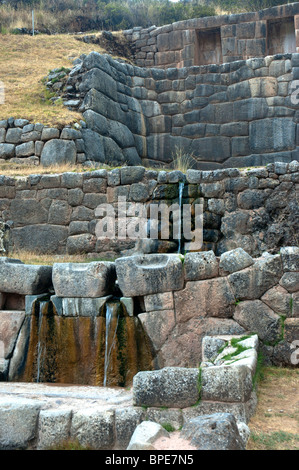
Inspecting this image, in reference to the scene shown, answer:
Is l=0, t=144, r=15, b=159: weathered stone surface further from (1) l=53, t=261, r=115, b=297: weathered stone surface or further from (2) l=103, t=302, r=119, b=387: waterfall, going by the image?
(2) l=103, t=302, r=119, b=387: waterfall

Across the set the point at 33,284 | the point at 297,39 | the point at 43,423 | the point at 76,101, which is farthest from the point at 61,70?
the point at 43,423

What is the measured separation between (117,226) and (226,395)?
20.1 feet

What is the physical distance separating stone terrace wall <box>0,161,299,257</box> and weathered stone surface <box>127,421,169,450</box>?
5.77 metres

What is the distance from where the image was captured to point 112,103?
13680 mm

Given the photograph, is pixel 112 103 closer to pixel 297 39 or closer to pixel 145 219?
pixel 145 219

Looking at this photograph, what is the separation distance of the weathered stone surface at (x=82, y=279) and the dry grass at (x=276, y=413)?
6.68ft

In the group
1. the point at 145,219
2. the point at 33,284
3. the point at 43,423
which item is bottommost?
the point at 43,423


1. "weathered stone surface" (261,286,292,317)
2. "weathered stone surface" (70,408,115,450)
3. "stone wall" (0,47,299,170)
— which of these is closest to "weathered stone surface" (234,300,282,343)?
"weathered stone surface" (261,286,292,317)

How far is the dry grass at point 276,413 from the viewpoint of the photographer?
3568 mm

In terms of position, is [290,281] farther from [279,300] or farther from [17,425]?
[17,425]

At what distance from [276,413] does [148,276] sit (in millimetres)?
2089

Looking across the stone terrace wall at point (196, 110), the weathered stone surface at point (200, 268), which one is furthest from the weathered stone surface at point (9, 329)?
the stone terrace wall at point (196, 110)

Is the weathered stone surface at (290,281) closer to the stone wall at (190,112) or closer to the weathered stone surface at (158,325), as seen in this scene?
the weathered stone surface at (158,325)

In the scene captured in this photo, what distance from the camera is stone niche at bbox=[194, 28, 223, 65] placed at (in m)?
17.7
